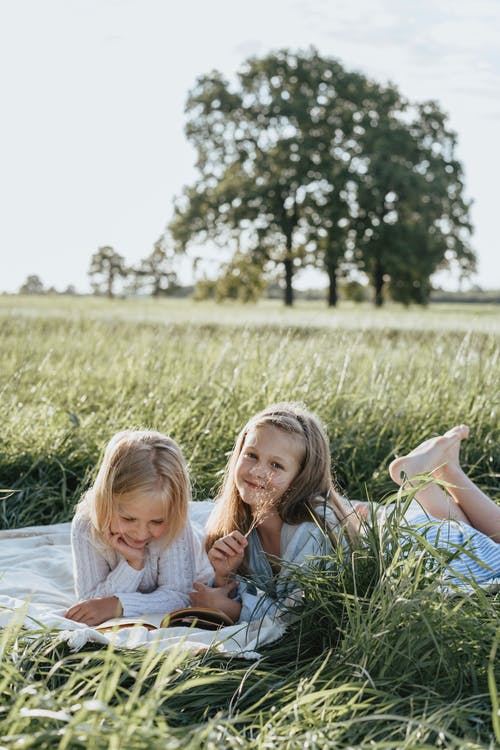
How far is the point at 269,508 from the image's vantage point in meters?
3.05

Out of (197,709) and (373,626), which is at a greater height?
(373,626)

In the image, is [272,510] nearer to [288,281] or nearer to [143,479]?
[143,479]


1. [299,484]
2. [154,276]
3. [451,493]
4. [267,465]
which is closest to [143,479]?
[267,465]

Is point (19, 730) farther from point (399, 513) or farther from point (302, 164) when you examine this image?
point (302, 164)

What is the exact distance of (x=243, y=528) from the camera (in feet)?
10.3

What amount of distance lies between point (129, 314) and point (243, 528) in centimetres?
1107

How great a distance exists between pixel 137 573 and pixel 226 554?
13.3 inches

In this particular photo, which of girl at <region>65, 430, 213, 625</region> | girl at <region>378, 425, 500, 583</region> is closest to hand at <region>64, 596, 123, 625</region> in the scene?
girl at <region>65, 430, 213, 625</region>

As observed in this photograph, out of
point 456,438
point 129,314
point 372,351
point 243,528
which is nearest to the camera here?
point 243,528

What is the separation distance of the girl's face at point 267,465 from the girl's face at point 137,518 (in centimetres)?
29

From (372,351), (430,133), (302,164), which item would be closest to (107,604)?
(372,351)

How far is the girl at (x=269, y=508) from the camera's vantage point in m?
2.91

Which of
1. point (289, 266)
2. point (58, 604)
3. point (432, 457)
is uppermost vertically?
point (289, 266)

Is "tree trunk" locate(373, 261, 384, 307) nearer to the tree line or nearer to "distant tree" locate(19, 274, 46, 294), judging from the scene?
the tree line
